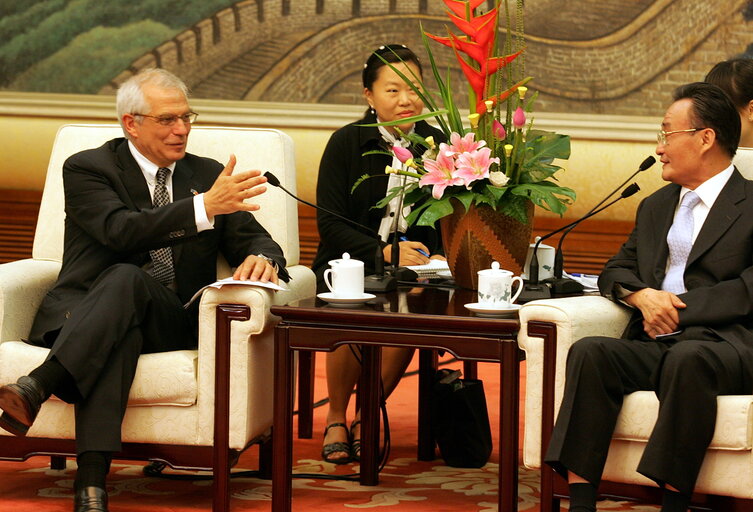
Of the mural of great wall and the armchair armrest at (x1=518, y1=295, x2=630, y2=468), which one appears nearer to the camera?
the armchair armrest at (x1=518, y1=295, x2=630, y2=468)

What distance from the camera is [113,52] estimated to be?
651 cm

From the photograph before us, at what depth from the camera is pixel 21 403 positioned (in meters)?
2.86

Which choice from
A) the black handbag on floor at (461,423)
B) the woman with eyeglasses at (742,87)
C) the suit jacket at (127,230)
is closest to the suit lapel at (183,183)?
the suit jacket at (127,230)

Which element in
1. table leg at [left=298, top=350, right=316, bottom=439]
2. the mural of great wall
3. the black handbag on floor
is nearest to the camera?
the black handbag on floor

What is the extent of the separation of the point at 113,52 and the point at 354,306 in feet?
13.2

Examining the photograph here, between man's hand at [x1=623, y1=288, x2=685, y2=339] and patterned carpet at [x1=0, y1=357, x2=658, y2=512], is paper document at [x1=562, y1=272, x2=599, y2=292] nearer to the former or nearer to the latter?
man's hand at [x1=623, y1=288, x2=685, y2=339]

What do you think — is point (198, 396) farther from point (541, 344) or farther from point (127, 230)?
point (541, 344)

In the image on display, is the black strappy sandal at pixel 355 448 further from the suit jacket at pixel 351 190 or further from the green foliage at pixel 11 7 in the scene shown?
the green foliage at pixel 11 7

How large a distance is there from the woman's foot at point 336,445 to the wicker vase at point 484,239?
0.77m

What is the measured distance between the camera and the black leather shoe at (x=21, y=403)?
2.86 m

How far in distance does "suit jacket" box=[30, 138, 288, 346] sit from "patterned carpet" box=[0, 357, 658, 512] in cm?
45

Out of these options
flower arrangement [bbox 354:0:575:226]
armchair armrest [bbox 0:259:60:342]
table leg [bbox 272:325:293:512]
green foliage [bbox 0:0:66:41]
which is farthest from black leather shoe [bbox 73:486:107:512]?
green foliage [bbox 0:0:66:41]

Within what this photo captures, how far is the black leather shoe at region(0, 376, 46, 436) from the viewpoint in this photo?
9.37ft

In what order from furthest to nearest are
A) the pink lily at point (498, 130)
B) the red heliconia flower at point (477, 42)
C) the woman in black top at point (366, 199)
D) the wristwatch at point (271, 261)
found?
the woman in black top at point (366, 199) → the wristwatch at point (271, 261) → the pink lily at point (498, 130) → the red heliconia flower at point (477, 42)
